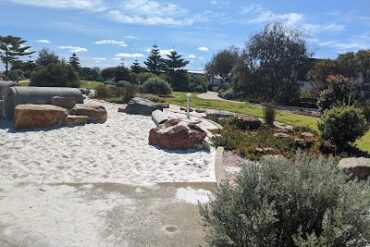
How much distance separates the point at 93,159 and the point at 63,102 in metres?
5.24

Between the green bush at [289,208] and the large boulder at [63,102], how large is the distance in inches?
398

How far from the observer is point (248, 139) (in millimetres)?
10711

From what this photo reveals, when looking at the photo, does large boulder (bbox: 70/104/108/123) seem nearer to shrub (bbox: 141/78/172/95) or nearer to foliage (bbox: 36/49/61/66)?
shrub (bbox: 141/78/172/95)

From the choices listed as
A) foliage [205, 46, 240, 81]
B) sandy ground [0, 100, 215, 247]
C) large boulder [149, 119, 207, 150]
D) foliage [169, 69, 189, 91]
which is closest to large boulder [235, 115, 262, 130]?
large boulder [149, 119, 207, 150]

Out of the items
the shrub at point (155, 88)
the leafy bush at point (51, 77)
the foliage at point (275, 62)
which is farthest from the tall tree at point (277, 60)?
the leafy bush at point (51, 77)

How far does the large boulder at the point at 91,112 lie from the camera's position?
1212cm

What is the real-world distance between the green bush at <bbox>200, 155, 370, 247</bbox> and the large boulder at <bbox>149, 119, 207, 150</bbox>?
18.8ft

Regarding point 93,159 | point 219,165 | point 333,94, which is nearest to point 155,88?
point 333,94

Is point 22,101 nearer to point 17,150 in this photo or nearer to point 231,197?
point 17,150

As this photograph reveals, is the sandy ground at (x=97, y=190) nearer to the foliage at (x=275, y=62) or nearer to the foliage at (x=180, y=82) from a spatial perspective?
the foliage at (x=275, y=62)

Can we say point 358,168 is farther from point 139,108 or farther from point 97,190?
point 139,108

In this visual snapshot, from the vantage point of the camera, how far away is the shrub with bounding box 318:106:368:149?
982cm

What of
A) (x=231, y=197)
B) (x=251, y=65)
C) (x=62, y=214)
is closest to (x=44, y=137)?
(x=62, y=214)

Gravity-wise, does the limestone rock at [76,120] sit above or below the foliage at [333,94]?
below
